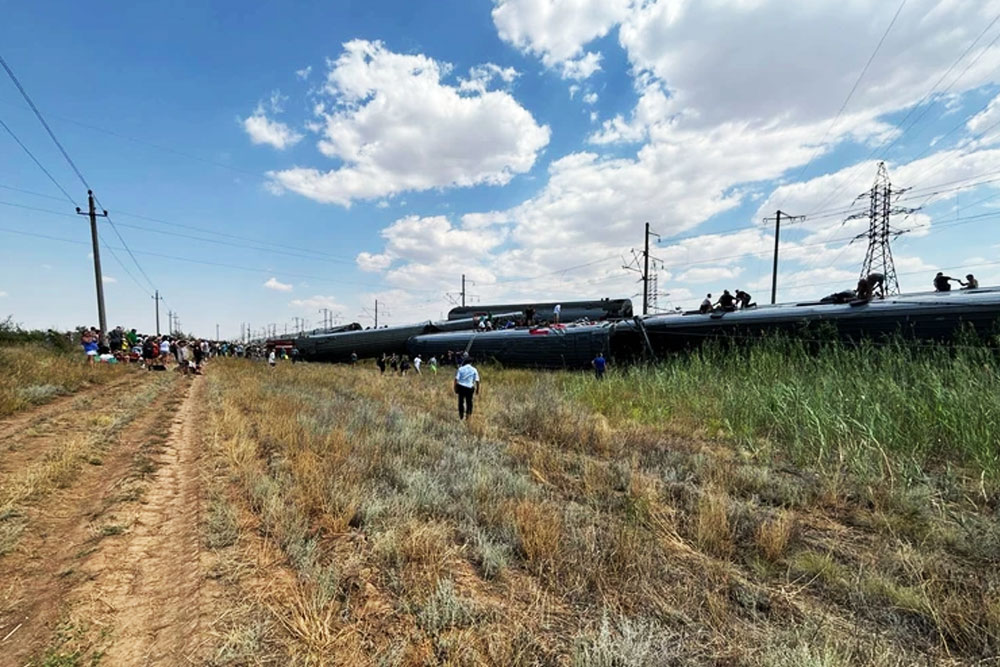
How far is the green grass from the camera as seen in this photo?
5.94 meters

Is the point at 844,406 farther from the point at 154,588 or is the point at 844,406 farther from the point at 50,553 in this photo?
the point at 50,553

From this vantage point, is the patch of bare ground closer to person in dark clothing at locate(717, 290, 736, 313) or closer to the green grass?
the green grass

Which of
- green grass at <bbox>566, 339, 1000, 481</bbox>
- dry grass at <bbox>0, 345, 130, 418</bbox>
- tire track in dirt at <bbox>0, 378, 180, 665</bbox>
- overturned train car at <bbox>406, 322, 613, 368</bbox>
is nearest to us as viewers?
tire track in dirt at <bbox>0, 378, 180, 665</bbox>

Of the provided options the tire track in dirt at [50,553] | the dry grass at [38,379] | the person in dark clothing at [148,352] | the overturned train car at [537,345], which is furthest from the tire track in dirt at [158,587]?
the person in dark clothing at [148,352]

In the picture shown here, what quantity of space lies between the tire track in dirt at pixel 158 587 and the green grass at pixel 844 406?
7.03m

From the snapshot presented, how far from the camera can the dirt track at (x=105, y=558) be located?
2.56 meters

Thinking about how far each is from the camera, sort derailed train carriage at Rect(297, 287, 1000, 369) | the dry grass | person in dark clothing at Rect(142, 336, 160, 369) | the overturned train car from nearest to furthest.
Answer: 1. the dry grass
2. derailed train carriage at Rect(297, 287, 1000, 369)
3. the overturned train car
4. person in dark clothing at Rect(142, 336, 160, 369)

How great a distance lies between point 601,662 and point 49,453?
7.84 metres

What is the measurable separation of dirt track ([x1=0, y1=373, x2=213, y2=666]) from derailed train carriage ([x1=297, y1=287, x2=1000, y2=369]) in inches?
607

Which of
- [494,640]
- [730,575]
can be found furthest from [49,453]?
[730,575]

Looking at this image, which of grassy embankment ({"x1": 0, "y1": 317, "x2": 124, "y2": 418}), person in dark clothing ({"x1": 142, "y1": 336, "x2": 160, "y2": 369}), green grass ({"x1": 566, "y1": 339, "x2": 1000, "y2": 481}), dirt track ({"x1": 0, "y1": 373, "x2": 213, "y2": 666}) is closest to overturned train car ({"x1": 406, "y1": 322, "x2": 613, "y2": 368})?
green grass ({"x1": 566, "y1": 339, "x2": 1000, "y2": 481})

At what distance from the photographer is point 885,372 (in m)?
8.86

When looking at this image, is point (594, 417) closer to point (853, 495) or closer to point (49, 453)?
point (853, 495)

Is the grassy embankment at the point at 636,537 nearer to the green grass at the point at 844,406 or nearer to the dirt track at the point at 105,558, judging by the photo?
the green grass at the point at 844,406
